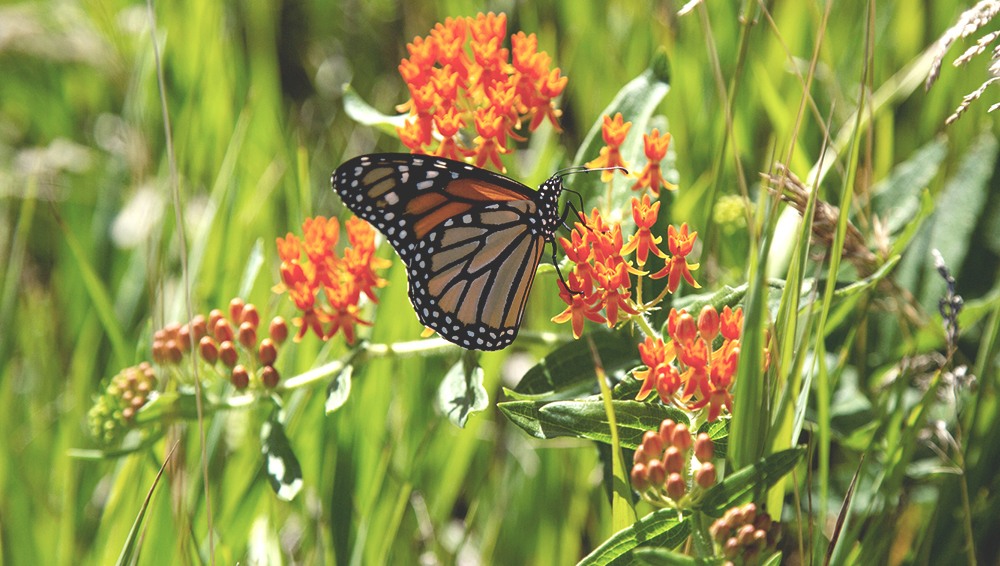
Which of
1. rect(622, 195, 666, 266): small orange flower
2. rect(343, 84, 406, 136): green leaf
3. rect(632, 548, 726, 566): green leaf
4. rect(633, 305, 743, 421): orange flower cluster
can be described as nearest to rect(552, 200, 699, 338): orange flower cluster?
rect(622, 195, 666, 266): small orange flower

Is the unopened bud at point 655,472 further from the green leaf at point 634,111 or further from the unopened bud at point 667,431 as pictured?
the green leaf at point 634,111

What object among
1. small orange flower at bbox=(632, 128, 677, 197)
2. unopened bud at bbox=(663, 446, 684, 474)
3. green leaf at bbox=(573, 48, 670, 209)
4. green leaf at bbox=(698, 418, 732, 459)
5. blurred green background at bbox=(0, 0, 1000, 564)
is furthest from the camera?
blurred green background at bbox=(0, 0, 1000, 564)

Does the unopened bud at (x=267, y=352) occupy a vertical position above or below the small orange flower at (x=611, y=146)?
below

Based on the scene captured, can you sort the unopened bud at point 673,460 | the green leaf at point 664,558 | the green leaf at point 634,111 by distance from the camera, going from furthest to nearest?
the green leaf at point 634,111 < the unopened bud at point 673,460 < the green leaf at point 664,558

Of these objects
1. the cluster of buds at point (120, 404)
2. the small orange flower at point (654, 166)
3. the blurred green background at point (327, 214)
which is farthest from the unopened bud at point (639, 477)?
the cluster of buds at point (120, 404)

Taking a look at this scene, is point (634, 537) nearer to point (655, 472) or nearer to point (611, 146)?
point (655, 472)

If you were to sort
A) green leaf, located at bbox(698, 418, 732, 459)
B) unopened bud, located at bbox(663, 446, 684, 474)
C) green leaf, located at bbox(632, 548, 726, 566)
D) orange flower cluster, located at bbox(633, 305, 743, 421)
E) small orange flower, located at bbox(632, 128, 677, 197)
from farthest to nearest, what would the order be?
1. small orange flower, located at bbox(632, 128, 677, 197)
2. green leaf, located at bbox(698, 418, 732, 459)
3. orange flower cluster, located at bbox(633, 305, 743, 421)
4. unopened bud, located at bbox(663, 446, 684, 474)
5. green leaf, located at bbox(632, 548, 726, 566)

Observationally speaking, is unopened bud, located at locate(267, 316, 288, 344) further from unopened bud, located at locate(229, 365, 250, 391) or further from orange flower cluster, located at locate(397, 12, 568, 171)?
orange flower cluster, located at locate(397, 12, 568, 171)
